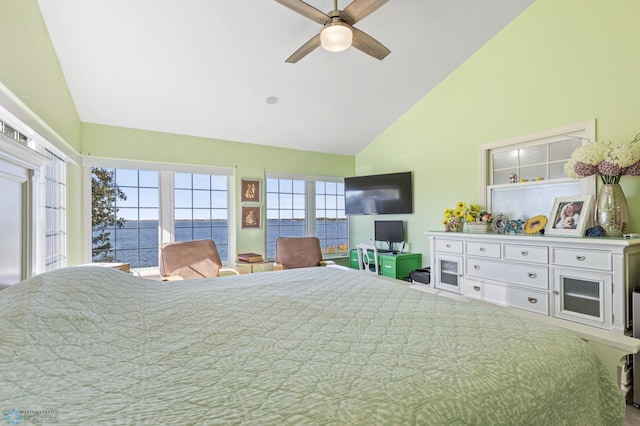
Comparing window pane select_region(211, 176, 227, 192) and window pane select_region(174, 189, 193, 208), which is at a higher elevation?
window pane select_region(211, 176, 227, 192)

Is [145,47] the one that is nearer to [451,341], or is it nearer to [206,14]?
[206,14]

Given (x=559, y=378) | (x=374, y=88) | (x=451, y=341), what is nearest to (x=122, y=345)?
(x=451, y=341)

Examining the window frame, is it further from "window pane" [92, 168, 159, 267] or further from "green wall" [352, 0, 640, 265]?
"green wall" [352, 0, 640, 265]

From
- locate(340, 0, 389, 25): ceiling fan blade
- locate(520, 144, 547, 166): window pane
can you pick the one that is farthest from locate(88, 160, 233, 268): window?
locate(520, 144, 547, 166): window pane

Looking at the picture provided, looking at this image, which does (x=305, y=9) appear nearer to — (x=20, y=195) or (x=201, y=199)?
(x=20, y=195)

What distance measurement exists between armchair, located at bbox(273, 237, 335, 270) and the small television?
1010 mm

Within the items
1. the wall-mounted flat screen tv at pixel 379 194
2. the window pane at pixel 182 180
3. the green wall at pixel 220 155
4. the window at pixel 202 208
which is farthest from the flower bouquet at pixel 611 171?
the window pane at pixel 182 180

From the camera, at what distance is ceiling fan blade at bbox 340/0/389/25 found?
192 centimetres

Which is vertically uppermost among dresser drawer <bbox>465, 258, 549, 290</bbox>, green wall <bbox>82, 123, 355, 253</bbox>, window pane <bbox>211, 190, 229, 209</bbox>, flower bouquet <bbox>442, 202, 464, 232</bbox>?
green wall <bbox>82, 123, 355, 253</bbox>

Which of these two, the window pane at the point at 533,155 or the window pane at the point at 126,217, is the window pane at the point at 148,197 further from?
the window pane at the point at 533,155

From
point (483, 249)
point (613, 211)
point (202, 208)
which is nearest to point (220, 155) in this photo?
point (202, 208)

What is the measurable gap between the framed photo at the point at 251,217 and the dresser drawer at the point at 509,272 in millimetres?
2793

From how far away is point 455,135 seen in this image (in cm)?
372

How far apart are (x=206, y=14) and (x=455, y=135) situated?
292cm
